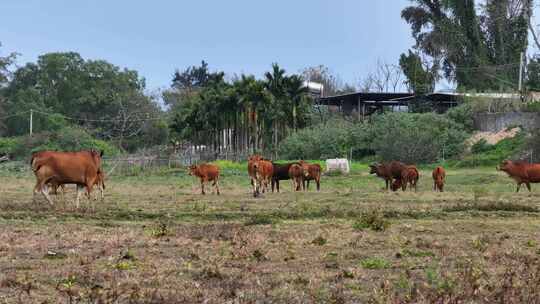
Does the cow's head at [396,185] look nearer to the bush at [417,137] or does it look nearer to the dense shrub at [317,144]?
the bush at [417,137]

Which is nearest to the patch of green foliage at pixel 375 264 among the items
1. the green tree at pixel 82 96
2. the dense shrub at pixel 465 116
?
the dense shrub at pixel 465 116

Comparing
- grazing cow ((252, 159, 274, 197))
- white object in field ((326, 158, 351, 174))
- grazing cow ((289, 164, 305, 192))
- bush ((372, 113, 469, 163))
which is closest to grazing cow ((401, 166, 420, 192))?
grazing cow ((289, 164, 305, 192))

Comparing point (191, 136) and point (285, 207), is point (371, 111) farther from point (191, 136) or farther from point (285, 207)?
point (285, 207)

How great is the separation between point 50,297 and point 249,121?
2175 inches

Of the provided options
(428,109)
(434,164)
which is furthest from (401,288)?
(428,109)

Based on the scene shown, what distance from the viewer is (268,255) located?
10055 millimetres

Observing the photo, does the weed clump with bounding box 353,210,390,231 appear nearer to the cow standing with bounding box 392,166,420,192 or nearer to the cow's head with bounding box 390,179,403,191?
the cow standing with bounding box 392,166,420,192

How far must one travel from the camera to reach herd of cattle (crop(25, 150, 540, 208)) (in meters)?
18.4

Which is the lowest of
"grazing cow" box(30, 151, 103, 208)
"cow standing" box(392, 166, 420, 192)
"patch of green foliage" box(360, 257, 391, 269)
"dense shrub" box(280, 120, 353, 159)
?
"patch of green foliage" box(360, 257, 391, 269)

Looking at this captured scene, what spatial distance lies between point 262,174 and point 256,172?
1.64 meters

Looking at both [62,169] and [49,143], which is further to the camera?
[49,143]

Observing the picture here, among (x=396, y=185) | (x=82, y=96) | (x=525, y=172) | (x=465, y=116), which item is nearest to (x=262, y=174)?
(x=396, y=185)

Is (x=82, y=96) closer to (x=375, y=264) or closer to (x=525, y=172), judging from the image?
(x=525, y=172)

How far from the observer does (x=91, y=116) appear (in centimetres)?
8775
